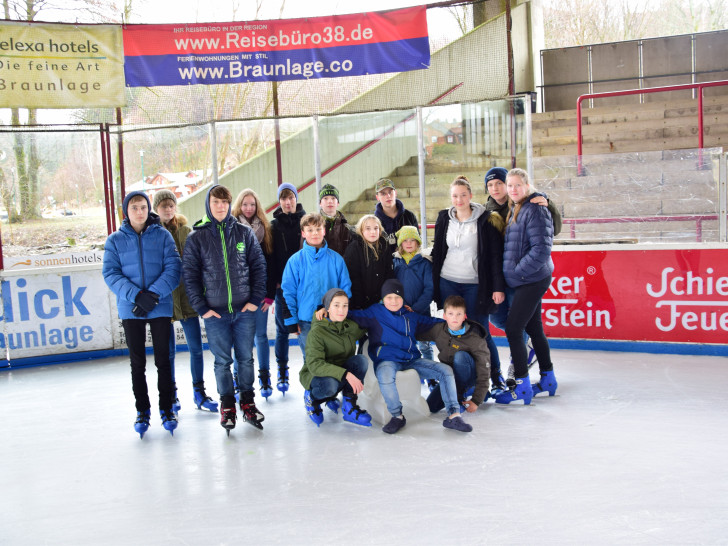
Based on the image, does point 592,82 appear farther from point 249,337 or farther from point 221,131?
point 249,337

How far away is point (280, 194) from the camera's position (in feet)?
16.5

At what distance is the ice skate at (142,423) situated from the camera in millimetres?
4172

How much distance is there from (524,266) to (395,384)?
3.57 ft

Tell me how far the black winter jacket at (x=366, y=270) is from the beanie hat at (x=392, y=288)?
183mm

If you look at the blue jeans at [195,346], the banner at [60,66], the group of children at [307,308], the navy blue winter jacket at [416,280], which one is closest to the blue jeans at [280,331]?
the group of children at [307,308]

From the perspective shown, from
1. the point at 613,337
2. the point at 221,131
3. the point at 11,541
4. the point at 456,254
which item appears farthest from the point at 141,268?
the point at 613,337

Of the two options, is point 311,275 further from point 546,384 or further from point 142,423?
point 546,384

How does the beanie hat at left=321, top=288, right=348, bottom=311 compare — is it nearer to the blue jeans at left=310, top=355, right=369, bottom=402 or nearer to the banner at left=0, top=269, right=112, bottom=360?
the blue jeans at left=310, top=355, right=369, bottom=402

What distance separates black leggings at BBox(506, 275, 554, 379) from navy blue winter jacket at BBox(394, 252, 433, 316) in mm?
561

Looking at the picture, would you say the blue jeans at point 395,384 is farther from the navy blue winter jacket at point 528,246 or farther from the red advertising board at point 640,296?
the red advertising board at point 640,296

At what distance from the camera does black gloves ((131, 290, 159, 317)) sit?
13.0ft

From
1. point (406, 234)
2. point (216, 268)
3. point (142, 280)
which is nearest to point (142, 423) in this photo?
point (142, 280)

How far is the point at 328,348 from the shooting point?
425 centimetres

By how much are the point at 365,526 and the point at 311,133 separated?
466 cm
